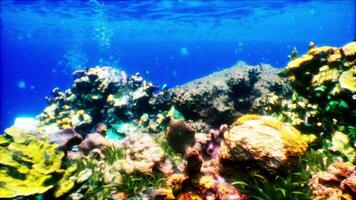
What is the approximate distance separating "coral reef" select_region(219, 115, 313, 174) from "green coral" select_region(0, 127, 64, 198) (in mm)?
2394

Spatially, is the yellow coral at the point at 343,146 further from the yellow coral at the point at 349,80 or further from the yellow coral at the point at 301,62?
the yellow coral at the point at 301,62

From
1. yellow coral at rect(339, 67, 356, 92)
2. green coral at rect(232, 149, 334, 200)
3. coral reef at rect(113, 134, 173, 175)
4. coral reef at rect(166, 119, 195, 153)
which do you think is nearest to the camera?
green coral at rect(232, 149, 334, 200)

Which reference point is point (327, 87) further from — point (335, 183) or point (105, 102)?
point (105, 102)

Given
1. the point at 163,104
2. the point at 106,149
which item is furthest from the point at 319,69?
the point at 163,104

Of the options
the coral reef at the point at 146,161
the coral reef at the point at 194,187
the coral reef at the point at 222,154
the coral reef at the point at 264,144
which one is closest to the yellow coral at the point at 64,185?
the coral reef at the point at 222,154

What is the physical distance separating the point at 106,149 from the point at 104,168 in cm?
110

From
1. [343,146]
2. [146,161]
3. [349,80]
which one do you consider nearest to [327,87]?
[349,80]

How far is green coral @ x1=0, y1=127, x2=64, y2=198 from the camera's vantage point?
13.7 ft

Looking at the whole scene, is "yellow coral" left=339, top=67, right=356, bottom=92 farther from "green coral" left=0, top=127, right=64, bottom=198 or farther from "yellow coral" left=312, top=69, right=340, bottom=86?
"green coral" left=0, top=127, right=64, bottom=198

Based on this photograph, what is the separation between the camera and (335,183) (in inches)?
169

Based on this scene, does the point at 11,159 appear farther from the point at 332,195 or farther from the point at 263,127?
the point at 332,195

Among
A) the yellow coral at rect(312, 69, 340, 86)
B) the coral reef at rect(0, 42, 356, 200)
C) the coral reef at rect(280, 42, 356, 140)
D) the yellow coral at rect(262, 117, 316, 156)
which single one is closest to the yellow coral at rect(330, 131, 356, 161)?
the coral reef at rect(0, 42, 356, 200)

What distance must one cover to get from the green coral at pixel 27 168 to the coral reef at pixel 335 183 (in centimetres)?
343

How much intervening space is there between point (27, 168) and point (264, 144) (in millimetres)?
3190
